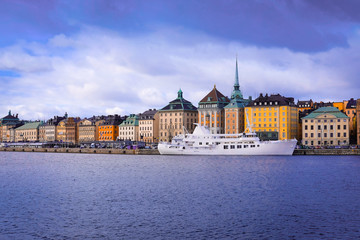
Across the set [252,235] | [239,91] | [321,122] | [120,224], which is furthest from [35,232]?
[239,91]

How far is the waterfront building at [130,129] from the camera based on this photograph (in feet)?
612

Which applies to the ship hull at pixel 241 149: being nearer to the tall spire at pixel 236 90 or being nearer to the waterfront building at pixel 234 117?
the waterfront building at pixel 234 117

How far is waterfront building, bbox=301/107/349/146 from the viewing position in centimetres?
13250

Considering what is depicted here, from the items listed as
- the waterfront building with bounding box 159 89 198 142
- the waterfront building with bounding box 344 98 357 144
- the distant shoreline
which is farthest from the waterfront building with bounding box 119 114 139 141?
the waterfront building with bounding box 344 98 357 144

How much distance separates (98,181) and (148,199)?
16.6 metres

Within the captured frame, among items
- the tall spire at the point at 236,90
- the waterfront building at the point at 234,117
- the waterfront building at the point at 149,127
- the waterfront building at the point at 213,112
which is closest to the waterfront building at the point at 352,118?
the waterfront building at the point at 234,117

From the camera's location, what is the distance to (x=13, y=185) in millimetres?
51906

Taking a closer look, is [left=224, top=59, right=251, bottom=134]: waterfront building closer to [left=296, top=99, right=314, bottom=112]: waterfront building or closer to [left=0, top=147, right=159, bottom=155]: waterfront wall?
[left=296, top=99, right=314, bottom=112]: waterfront building

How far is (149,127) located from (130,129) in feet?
39.6

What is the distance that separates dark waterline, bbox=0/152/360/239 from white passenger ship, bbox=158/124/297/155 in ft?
158

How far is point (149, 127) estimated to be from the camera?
179 m

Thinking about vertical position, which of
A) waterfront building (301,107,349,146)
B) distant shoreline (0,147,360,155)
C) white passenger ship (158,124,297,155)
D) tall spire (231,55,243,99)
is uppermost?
tall spire (231,55,243,99)

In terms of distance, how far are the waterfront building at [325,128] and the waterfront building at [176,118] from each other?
41446 mm

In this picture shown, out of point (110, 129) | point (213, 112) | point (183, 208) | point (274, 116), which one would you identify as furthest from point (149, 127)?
point (183, 208)
